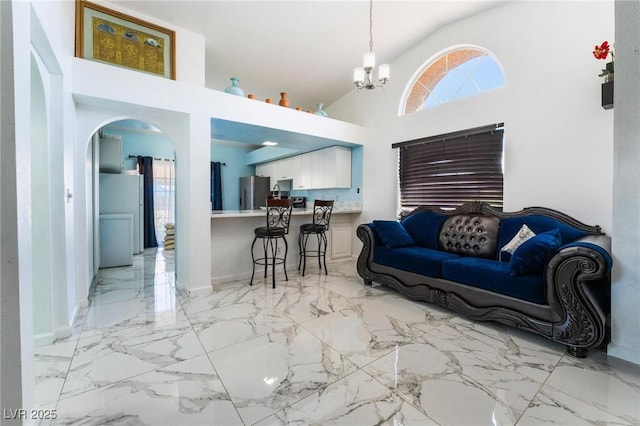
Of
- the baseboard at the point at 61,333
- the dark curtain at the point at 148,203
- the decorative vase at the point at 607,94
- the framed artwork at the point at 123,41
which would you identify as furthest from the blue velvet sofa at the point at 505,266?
the dark curtain at the point at 148,203

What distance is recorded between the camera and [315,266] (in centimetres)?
464

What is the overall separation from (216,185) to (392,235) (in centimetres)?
553

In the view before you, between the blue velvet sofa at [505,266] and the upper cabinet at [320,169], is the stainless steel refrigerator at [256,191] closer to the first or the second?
the upper cabinet at [320,169]

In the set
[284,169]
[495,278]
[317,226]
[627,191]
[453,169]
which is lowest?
[495,278]

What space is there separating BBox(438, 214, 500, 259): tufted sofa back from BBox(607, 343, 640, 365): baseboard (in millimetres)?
1170

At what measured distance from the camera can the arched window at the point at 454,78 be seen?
3.58 m

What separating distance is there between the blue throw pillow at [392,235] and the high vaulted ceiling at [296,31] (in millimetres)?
2670

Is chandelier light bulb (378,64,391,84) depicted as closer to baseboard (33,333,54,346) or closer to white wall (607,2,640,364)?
white wall (607,2,640,364)

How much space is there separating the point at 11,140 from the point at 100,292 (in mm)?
2906

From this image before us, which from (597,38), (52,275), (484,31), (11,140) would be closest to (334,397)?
(11,140)

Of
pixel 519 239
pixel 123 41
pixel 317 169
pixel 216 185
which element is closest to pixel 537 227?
pixel 519 239

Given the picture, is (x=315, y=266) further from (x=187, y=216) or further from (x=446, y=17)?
(x=446, y=17)

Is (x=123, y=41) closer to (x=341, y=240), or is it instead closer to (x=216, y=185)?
(x=341, y=240)

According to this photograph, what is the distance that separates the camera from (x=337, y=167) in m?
5.10
